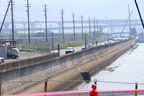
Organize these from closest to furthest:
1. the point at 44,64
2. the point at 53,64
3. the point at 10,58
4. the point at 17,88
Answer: the point at 17,88
the point at 44,64
the point at 53,64
the point at 10,58

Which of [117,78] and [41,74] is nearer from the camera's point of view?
[41,74]

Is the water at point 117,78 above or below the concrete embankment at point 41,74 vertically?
below

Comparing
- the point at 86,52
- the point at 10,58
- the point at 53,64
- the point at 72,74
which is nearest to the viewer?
the point at 53,64

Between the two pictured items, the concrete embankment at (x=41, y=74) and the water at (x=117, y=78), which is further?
the water at (x=117, y=78)

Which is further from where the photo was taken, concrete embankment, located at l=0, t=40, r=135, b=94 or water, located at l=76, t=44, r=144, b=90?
water, located at l=76, t=44, r=144, b=90

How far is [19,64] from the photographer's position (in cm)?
2406

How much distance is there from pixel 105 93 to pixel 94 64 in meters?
44.8

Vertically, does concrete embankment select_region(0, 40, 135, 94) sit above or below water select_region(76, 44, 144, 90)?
above

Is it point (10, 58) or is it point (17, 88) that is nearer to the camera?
point (17, 88)

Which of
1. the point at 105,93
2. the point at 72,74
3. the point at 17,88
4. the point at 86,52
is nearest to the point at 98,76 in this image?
the point at 86,52

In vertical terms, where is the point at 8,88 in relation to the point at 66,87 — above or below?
above

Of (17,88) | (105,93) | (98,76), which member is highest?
(105,93)

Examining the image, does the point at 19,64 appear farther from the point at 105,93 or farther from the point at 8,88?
the point at 105,93

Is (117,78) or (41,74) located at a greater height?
(41,74)
